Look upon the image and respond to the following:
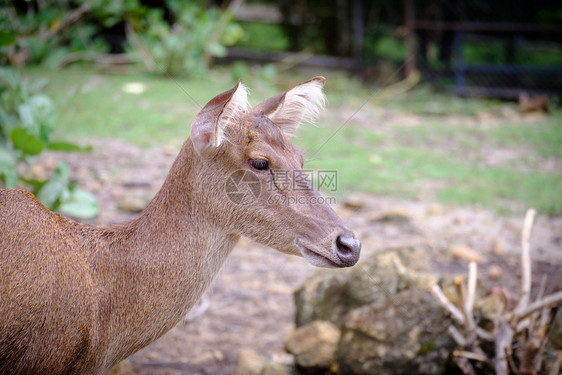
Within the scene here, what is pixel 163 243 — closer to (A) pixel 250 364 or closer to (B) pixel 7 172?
(A) pixel 250 364

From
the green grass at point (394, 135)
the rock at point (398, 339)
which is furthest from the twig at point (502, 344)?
the green grass at point (394, 135)

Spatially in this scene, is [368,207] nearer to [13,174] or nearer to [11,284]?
[13,174]

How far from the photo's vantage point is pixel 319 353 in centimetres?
384

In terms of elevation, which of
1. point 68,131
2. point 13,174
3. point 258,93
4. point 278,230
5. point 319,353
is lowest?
point 258,93

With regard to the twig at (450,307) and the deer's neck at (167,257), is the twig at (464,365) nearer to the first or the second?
the twig at (450,307)

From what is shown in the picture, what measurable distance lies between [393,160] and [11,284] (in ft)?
21.2

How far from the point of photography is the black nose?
2738mm

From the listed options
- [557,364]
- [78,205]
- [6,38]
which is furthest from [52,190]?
[557,364]

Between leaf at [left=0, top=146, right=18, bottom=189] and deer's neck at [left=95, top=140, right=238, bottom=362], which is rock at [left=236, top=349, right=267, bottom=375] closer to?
deer's neck at [left=95, top=140, right=238, bottom=362]

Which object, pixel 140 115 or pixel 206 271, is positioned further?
pixel 140 115

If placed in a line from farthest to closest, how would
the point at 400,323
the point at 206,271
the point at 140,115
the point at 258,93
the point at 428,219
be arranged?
1. the point at 258,93
2. the point at 140,115
3. the point at 428,219
4. the point at 400,323
5. the point at 206,271

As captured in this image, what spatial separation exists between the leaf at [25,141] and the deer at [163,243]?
1.42 meters

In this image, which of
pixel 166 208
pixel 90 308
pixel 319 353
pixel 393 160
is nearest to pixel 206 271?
pixel 166 208

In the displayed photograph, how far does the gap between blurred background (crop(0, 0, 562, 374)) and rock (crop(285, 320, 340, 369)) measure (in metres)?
0.31
